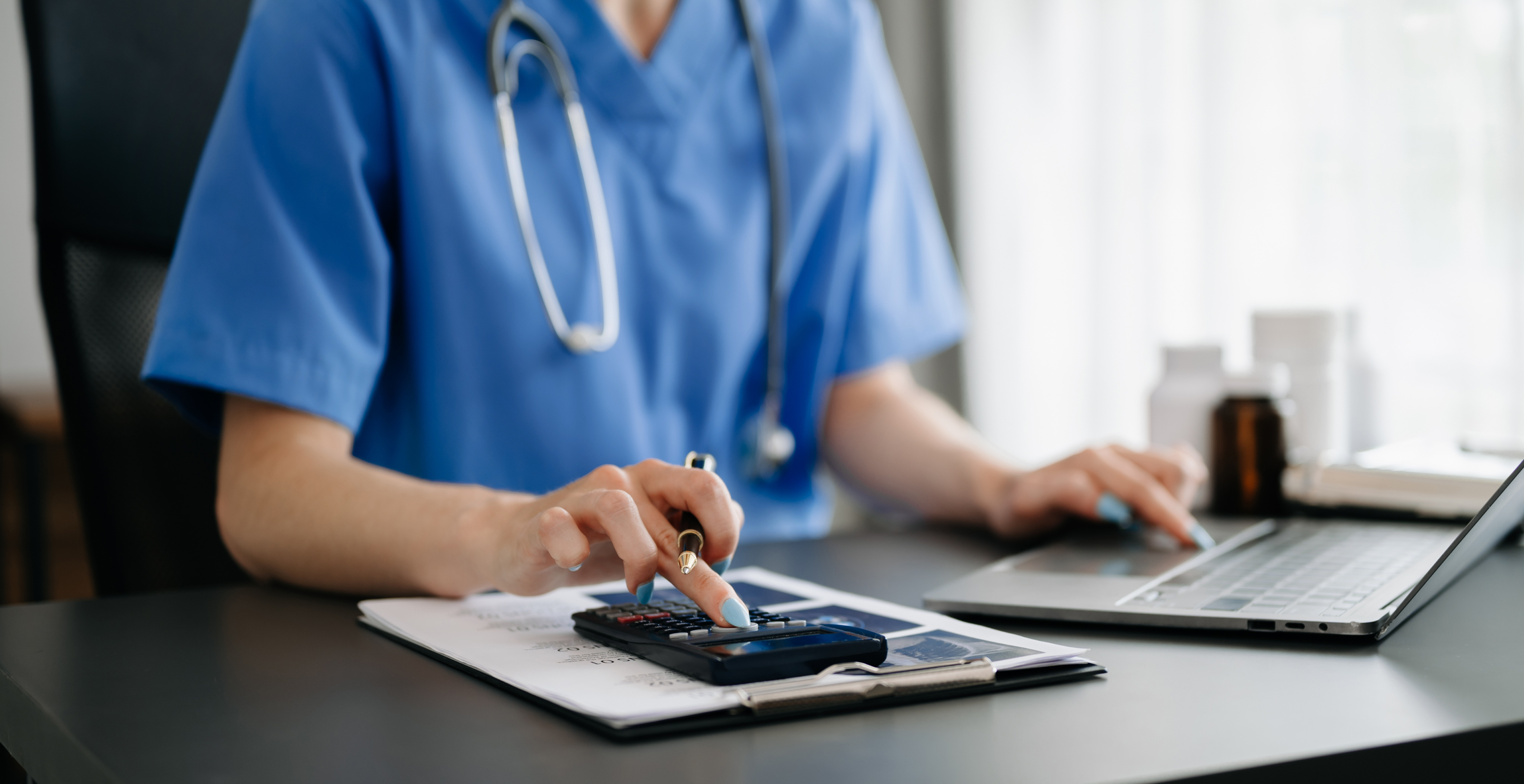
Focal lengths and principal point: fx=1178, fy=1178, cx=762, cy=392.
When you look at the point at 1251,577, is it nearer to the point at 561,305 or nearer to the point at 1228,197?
the point at 561,305

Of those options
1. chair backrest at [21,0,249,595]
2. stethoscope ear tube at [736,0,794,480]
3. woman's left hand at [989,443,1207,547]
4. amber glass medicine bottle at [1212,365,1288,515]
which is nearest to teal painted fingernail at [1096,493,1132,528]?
woman's left hand at [989,443,1207,547]

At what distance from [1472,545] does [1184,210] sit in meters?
1.27

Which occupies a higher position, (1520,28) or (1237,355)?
(1520,28)

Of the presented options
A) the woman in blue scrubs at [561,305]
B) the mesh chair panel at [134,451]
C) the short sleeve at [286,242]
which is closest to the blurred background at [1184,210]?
the woman in blue scrubs at [561,305]

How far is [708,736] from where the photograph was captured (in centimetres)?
39

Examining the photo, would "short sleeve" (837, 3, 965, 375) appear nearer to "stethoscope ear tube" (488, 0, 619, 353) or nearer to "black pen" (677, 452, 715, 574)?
"stethoscope ear tube" (488, 0, 619, 353)

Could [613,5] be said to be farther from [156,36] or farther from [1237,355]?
[1237,355]

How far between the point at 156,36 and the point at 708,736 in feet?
2.71

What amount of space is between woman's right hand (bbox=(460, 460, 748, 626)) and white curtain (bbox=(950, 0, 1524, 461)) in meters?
0.76

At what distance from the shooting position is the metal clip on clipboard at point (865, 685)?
40 centimetres

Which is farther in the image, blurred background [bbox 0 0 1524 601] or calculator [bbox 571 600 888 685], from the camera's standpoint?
blurred background [bbox 0 0 1524 601]

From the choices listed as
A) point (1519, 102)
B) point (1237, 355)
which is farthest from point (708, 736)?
point (1237, 355)

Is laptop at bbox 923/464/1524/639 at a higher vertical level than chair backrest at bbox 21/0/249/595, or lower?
lower

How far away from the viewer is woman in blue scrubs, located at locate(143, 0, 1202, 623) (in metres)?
0.67
